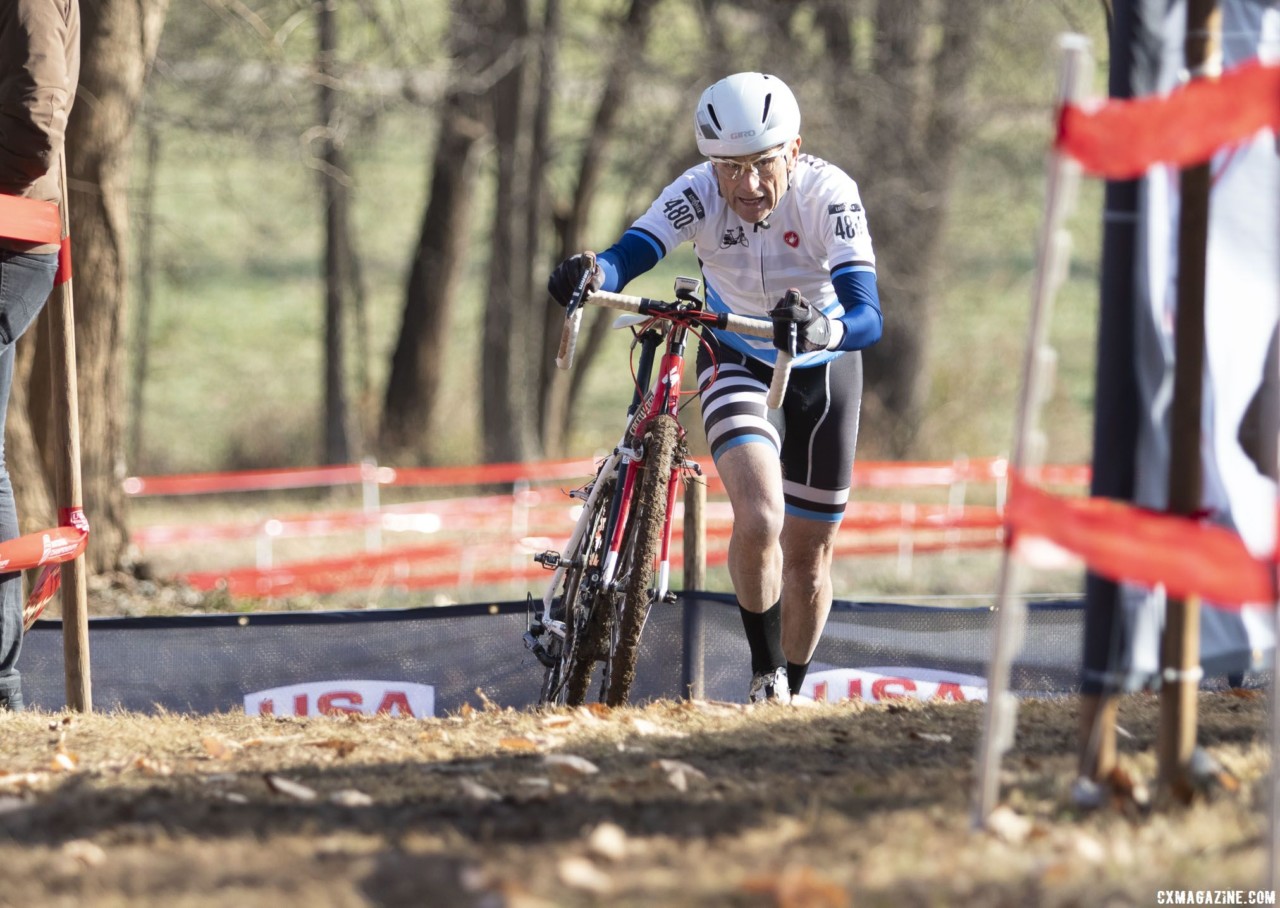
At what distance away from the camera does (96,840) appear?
11.5 ft

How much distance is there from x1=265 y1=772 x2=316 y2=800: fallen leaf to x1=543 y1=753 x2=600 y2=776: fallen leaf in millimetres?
691

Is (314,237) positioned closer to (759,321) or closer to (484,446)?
(484,446)

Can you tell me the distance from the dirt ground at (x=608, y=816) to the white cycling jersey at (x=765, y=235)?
1.79 metres

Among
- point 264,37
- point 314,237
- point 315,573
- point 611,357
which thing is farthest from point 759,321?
point 314,237

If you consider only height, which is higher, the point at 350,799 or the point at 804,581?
the point at 804,581

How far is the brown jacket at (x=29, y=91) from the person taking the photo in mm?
5020

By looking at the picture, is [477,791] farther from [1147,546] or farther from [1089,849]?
[1147,546]

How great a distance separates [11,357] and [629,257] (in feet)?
7.63

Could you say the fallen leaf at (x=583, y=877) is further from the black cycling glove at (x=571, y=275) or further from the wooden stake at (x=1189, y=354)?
the black cycling glove at (x=571, y=275)

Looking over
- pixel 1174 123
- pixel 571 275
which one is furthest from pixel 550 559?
pixel 1174 123

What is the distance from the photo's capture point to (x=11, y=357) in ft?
17.7

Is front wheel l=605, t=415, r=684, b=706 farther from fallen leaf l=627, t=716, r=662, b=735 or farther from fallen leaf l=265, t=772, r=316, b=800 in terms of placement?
fallen leaf l=265, t=772, r=316, b=800

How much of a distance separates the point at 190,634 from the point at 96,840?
333 centimetres

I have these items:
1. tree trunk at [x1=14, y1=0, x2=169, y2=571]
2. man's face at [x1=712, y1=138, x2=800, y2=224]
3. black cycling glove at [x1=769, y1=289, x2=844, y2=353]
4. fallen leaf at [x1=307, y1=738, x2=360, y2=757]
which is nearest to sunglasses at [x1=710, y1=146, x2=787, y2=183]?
man's face at [x1=712, y1=138, x2=800, y2=224]
